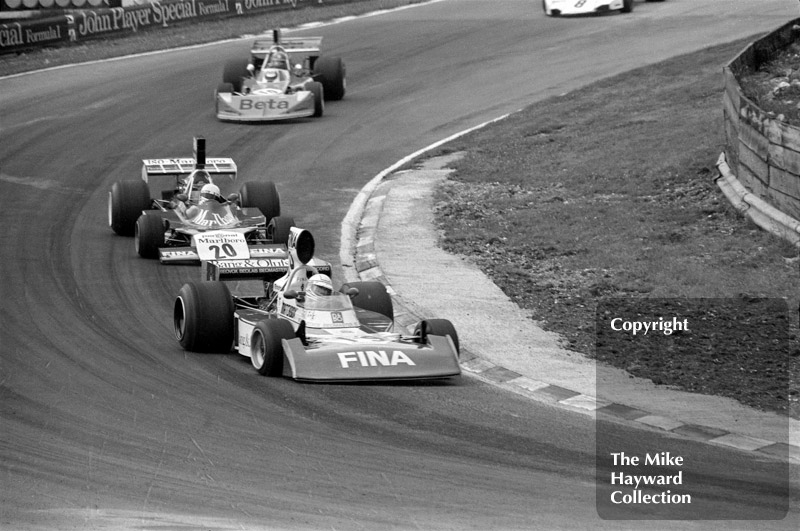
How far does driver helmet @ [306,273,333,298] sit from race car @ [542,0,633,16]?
26684 mm

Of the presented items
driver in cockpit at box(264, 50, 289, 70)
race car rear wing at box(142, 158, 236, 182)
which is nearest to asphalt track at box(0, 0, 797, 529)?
race car rear wing at box(142, 158, 236, 182)

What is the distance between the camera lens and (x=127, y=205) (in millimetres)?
19266

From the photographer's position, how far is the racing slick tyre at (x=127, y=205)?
757 inches

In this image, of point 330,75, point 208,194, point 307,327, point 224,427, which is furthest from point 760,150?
point 330,75

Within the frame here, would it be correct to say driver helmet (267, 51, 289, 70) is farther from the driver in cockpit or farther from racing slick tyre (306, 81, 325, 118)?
racing slick tyre (306, 81, 325, 118)

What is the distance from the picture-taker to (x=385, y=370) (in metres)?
12.3

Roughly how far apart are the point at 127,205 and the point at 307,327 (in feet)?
23.2

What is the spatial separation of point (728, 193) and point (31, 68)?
20.8 metres

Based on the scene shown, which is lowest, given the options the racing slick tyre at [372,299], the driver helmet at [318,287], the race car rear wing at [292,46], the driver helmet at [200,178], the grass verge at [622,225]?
the grass verge at [622,225]

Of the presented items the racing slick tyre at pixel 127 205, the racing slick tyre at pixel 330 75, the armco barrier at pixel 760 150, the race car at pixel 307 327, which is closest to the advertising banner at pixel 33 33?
the racing slick tyre at pixel 330 75

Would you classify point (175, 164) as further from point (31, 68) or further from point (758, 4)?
point (758, 4)

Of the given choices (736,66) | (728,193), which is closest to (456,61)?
(736,66)

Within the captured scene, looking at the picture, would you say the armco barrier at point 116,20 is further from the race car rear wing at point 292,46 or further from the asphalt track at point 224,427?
the asphalt track at point 224,427

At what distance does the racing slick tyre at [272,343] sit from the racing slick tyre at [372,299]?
58.1 inches
